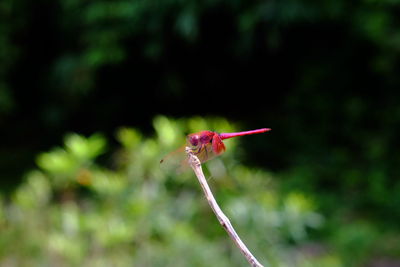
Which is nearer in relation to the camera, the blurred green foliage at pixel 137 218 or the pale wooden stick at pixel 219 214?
the pale wooden stick at pixel 219 214

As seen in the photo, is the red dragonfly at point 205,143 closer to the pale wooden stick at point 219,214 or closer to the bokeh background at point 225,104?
the pale wooden stick at point 219,214

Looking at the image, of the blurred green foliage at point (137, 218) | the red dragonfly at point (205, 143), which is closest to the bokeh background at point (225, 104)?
the blurred green foliage at point (137, 218)

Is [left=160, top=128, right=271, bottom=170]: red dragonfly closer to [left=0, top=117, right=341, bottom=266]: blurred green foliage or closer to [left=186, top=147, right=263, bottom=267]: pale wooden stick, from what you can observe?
[left=186, top=147, right=263, bottom=267]: pale wooden stick

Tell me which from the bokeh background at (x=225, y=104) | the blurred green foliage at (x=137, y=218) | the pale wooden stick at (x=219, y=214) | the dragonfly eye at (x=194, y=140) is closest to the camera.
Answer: the pale wooden stick at (x=219, y=214)

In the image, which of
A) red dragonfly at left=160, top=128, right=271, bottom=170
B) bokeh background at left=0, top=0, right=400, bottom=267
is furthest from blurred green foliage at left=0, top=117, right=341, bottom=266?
red dragonfly at left=160, top=128, right=271, bottom=170

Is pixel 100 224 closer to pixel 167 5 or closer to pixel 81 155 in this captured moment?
pixel 81 155
